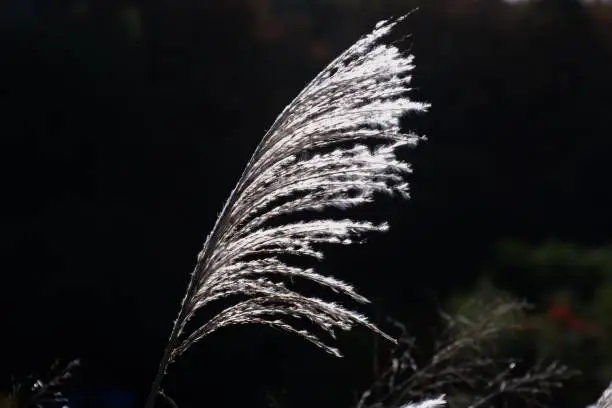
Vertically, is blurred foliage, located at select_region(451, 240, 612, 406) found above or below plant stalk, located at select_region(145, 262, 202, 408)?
above

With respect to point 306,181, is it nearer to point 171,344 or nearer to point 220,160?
point 171,344

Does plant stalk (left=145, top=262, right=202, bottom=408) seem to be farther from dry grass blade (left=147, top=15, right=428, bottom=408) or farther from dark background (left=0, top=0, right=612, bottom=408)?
dark background (left=0, top=0, right=612, bottom=408)

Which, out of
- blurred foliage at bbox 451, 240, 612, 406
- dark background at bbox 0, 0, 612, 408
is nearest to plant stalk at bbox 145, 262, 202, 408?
blurred foliage at bbox 451, 240, 612, 406

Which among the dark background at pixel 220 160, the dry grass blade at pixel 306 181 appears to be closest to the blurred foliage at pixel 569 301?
the dark background at pixel 220 160


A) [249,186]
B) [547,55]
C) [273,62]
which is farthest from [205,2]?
[249,186]

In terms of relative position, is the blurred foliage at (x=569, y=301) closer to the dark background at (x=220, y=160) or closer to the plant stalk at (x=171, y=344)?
the dark background at (x=220, y=160)

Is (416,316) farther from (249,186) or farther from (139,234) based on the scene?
(249,186)
